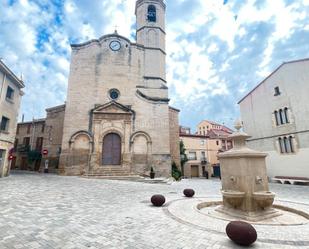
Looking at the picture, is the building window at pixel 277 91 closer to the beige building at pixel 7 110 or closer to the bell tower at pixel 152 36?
the bell tower at pixel 152 36

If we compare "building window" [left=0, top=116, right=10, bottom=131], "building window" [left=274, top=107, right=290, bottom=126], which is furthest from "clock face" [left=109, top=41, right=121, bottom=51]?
"building window" [left=274, top=107, right=290, bottom=126]

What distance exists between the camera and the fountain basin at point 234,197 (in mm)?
5633

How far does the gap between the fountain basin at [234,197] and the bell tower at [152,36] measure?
17.8m

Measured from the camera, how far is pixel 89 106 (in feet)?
61.7

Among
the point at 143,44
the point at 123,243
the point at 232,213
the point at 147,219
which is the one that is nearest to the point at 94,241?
the point at 123,243

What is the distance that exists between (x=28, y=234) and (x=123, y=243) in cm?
200

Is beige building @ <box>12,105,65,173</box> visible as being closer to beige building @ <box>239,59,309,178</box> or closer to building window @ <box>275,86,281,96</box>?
beige building @ <box>239,59,309,178</box>

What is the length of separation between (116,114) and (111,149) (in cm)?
339

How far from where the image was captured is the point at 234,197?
5691 millimetres

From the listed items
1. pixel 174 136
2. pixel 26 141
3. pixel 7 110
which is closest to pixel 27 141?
pixel 26 141

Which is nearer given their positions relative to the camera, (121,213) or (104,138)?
(121,213)

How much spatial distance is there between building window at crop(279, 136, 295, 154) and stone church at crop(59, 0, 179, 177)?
392 inches

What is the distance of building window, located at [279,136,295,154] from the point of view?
54.4 feet

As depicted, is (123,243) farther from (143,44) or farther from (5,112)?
(143,44)
